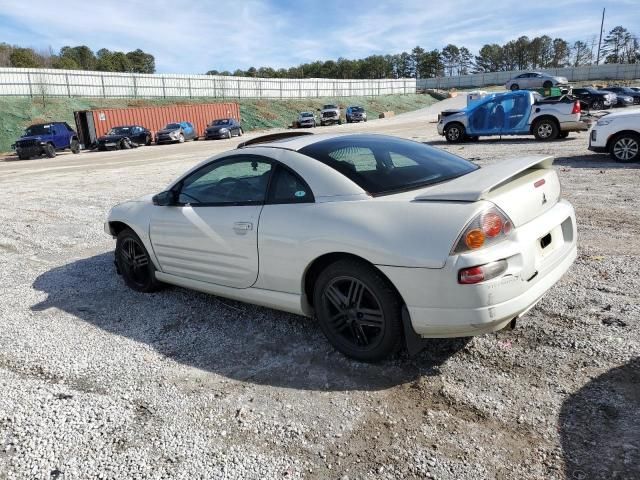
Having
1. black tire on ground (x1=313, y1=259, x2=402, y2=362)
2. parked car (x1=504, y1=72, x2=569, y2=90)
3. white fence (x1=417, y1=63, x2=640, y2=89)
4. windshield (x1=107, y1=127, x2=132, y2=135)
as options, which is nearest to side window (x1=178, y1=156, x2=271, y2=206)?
black tire on ground (x1=313, y1=259, x2=402, y2=362)

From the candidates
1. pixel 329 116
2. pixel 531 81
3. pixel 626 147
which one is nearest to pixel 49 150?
pixel 626 147

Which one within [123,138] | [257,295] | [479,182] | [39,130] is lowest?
[123,138]

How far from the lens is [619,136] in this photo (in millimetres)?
11141

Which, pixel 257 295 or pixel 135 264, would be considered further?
pixel 135 264

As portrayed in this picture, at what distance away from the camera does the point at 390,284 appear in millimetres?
3199

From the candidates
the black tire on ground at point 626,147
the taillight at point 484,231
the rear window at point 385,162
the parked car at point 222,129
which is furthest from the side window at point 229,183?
the parked car at point 222,129

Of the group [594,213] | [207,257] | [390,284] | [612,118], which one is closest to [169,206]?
[207,257]

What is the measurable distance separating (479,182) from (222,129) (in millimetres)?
33782

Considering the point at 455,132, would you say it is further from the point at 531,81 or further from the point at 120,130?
the point at 531,81

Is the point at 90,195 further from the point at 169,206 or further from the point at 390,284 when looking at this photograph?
the point at 390,284

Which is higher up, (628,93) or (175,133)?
(628,93)

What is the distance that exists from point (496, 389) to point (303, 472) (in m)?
1.28

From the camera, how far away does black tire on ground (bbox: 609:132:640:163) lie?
11.0 meters

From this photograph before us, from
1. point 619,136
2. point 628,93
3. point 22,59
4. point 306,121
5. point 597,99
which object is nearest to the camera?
point 619,136
